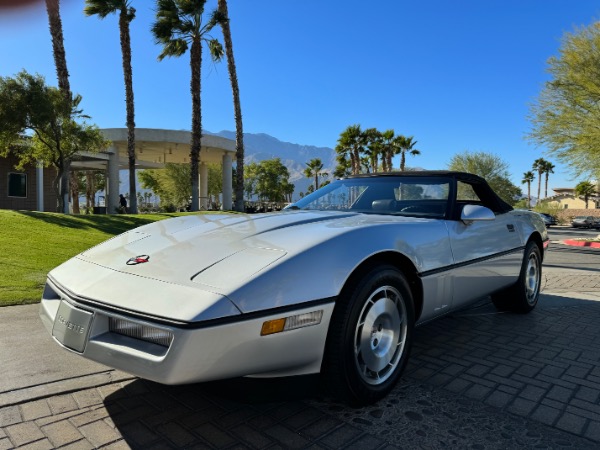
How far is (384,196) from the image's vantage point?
147 inches

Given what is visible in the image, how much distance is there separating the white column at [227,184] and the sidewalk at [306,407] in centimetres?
2430

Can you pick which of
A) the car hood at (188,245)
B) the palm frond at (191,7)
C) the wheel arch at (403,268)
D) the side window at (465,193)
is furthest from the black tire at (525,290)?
the palm frond at (191,7)

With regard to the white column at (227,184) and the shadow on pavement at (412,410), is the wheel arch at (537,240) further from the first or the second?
the white column at (227,184)

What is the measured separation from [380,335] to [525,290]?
9.07ft

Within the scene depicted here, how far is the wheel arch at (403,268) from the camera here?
2357mm

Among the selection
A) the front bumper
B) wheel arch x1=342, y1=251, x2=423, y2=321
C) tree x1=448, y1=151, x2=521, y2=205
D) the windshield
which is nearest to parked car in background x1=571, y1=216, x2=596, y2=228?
tree x1=448, y1=151, x2=521, y2=205

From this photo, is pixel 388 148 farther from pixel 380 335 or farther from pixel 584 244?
pixel 380 335

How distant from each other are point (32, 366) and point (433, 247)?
2.82 meters

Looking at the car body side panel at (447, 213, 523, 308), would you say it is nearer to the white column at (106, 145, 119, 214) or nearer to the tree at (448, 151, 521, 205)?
the white column at (106, 145, 119, 214)

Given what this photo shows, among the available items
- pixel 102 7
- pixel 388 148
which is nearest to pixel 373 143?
pixel 388 148

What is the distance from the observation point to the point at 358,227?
248 centimetres

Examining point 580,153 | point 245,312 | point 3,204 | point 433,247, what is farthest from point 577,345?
point 3,204

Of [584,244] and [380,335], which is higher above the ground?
[380,335]

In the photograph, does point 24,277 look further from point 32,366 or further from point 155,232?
point 155,232
